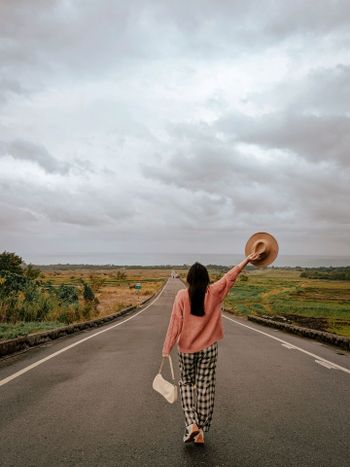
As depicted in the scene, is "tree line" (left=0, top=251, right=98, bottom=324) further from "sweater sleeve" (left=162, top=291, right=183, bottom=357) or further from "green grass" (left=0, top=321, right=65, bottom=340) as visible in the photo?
"sweater sleeve" (left=162, top=291, right=183, bottom=357)

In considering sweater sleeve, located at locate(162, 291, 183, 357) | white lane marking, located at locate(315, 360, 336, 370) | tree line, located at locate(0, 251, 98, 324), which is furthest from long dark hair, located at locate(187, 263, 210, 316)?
tree line, located at locate(0, 251, 98, 324)

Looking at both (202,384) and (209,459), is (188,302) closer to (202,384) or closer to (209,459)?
(202,384)

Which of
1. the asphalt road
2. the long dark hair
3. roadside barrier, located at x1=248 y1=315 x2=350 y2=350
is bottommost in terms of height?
roadside barrier, located at x1=248 y1=315 x2=350 y2=350

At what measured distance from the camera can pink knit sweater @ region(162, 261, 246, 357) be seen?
13.3ft

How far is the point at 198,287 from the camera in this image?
158 inches

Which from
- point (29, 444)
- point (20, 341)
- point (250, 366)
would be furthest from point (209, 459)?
point (20, 341)

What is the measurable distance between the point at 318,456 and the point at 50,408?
3.02m

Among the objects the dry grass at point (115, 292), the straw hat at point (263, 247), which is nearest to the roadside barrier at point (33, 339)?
the straw hat at point (263, 247)

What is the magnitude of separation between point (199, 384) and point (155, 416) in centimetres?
96

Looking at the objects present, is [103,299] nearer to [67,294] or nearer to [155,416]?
[67,294]

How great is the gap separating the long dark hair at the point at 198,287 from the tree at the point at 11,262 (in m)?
22.3

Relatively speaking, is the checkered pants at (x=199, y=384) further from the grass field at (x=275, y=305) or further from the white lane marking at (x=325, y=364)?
the grass field at (x=275, y=305)

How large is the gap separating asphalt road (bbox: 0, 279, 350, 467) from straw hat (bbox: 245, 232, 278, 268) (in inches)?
69.7

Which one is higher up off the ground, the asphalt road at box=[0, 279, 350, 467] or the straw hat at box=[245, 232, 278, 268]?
the straw hat at box=[245, 232, 278, 268]
